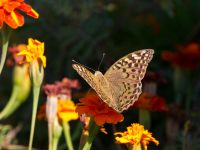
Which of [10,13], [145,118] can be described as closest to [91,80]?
[10,13]

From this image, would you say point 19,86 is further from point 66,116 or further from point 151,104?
point 151,104

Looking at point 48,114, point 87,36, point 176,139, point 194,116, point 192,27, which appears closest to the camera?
point 48,114

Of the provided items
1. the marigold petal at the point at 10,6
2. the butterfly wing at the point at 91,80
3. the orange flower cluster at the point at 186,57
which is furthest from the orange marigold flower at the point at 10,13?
the orange flower cluster at the point at 186,57

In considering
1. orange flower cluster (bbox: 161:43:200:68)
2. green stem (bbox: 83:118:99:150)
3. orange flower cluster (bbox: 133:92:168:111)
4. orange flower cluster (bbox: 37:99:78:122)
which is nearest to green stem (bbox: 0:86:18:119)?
orange flower cluster (bbox: 37:99:78:122)

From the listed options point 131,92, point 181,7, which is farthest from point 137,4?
point 131,92

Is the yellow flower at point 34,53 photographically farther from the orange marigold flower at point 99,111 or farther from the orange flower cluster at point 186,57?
the orange flower cluster at point 186,57

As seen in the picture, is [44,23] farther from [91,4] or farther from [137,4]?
[137,4]
